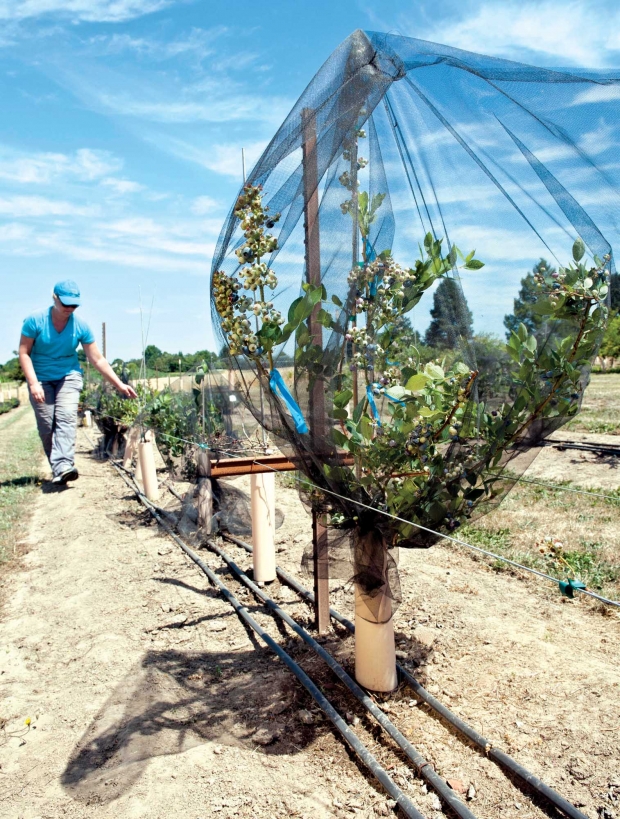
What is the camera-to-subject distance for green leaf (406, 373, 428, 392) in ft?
6.58

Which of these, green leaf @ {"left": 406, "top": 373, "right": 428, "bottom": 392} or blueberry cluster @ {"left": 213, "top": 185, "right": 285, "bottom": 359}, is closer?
green leaf @ {"left": 406, "top": 373, "right": 428, "bottom": 392}

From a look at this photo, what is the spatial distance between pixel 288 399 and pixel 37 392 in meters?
4.95

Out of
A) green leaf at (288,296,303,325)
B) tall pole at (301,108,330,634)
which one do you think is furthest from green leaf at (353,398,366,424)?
green leaf at (288,296,303,325)

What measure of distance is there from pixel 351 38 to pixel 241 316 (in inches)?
38.3

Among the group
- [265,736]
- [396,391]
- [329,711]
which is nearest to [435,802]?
[329,711]

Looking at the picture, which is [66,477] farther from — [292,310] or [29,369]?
[292,310]

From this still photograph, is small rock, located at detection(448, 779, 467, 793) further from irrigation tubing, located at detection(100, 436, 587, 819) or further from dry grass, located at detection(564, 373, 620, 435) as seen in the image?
dry grass, located at detection(564, 373, 620, 435)

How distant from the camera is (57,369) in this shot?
6.84 metres

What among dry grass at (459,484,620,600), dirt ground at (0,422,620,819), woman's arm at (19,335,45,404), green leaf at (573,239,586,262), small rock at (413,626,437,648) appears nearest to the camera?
green leaf at (573,239,586,262)

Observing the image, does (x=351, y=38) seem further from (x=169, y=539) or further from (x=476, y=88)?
(x=169, y=539)

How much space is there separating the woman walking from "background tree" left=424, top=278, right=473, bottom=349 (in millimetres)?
4902

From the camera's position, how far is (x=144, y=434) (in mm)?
6770

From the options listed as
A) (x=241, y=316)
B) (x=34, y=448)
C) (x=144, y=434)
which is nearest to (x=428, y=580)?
(x=241, y=316)

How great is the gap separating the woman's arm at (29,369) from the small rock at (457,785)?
5.48 m
